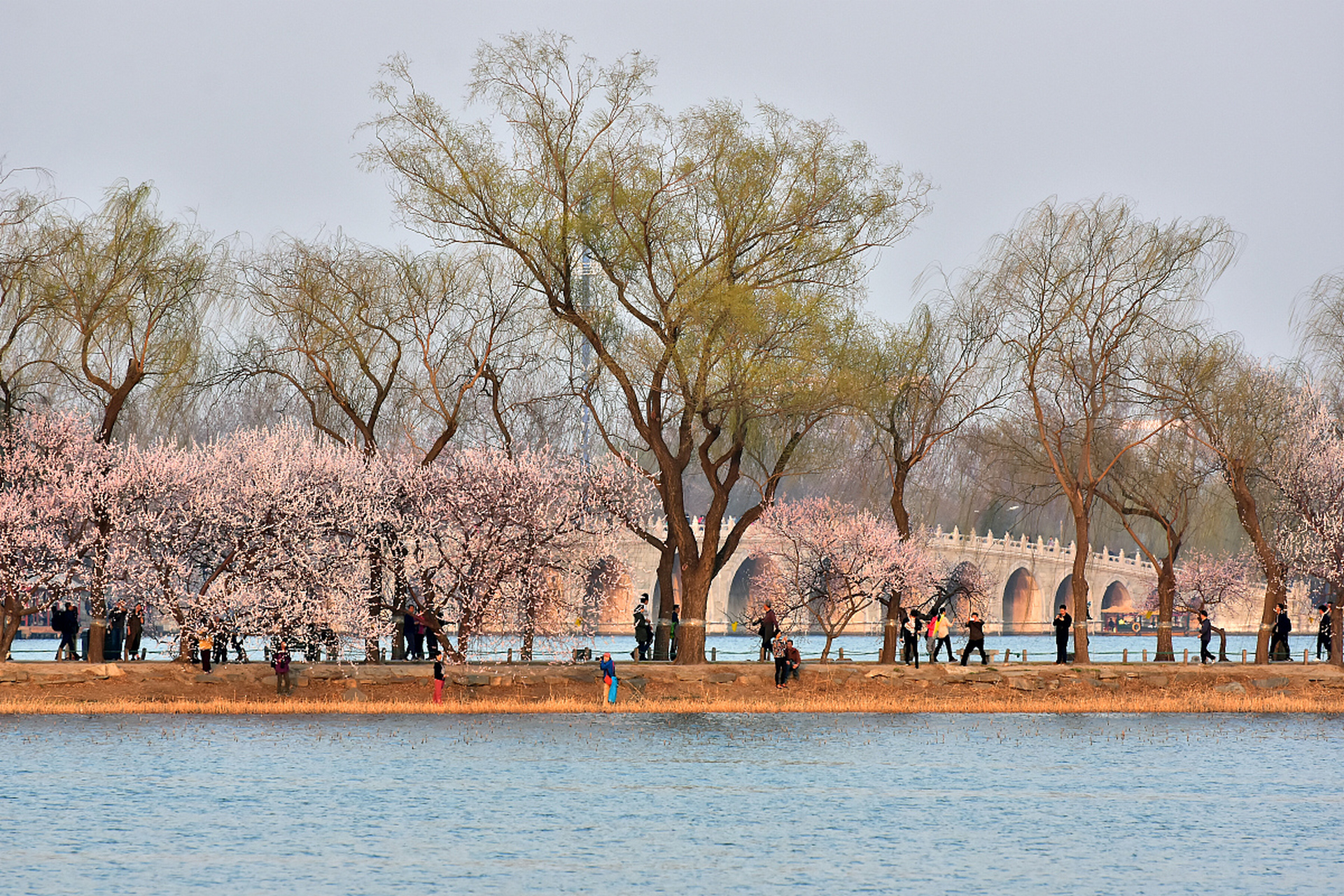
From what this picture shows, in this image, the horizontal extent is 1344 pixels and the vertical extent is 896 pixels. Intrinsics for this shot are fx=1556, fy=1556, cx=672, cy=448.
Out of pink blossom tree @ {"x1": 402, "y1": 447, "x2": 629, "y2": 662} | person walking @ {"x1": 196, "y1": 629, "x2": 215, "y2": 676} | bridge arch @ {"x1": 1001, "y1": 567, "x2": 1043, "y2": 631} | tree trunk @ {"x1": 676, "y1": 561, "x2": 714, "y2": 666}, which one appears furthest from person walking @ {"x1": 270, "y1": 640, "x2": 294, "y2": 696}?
bridge arch @ {"x1": 1001, "y1": 567, "x2": 1043, "y2": 631}

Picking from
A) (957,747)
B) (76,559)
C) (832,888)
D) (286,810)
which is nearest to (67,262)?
(76,559)

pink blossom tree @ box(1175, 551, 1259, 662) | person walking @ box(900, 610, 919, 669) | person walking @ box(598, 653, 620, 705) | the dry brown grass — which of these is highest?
pink blossom tree @ box(1175, 551, 1259, 662)

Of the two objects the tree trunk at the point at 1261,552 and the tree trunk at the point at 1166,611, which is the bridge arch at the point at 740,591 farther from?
the tree trunk at the point at 1261,552

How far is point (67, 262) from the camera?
3669 cm

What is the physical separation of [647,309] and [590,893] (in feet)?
68.6

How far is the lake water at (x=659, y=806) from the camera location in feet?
59.7

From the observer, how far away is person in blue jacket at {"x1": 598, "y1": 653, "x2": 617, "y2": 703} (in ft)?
114

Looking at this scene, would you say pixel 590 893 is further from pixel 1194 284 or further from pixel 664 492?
pixel 1194 284

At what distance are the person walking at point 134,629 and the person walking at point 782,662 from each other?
1520cm

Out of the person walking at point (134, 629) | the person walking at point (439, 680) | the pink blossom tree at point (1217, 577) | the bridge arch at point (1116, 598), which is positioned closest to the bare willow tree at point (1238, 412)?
the pink blossom tree at point (1217, 577)

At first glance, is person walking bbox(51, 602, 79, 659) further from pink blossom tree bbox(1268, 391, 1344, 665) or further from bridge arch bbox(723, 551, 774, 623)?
bridge arch bbox(723, 551, 774, 623)

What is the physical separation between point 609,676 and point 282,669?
23.8ft

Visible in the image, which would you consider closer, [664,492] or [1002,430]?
[664,492]

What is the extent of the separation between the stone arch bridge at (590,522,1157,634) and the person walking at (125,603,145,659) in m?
47.9
